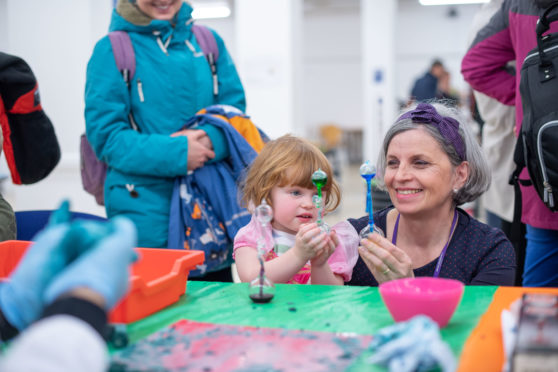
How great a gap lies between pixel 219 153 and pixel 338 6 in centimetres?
1299

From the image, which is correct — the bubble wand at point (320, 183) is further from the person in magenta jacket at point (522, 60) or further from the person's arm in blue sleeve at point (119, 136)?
the person in magenta jacket at point (522, 60)

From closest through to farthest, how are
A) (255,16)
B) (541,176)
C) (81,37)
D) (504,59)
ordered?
(541,176), (504,59), (81,37), (255,16)

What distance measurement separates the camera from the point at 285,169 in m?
1.67

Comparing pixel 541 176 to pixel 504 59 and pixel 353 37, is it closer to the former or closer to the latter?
pixel 504 59

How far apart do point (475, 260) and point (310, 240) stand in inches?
22.5

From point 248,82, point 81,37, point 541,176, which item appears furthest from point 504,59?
point 248,82

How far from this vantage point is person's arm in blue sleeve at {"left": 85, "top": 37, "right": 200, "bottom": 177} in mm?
2004

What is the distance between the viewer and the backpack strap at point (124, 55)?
2.05 meters

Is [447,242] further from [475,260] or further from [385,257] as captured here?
[385,257]

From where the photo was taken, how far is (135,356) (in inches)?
37.3

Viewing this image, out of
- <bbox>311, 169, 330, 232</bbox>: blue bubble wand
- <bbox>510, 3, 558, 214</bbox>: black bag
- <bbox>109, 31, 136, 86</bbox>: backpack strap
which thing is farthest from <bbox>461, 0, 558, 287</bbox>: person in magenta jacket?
<bbox>109, 31, 136, 86</bbox>: backpack strap

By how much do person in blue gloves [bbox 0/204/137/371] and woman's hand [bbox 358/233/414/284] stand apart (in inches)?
27.7

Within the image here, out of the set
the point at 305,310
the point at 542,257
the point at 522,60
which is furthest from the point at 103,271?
the point at 522,60

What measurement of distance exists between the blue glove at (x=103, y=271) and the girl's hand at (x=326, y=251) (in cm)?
74
